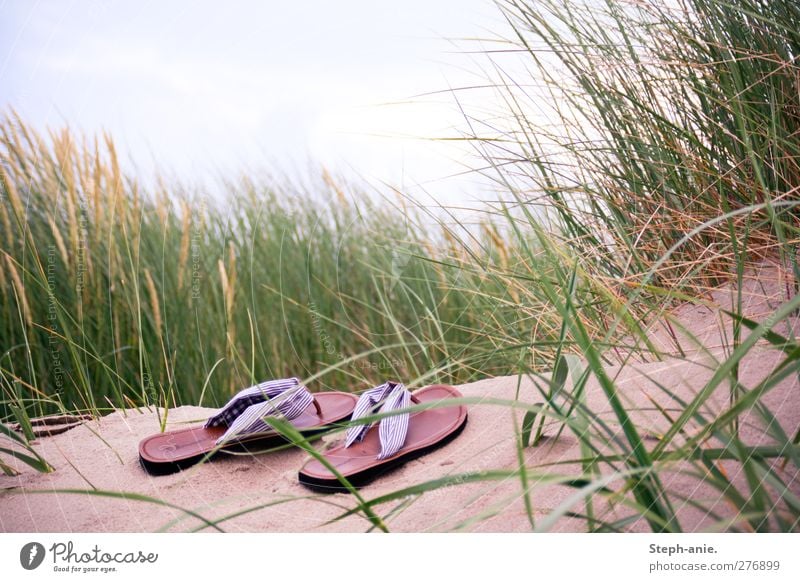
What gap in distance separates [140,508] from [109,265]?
0.92 metres

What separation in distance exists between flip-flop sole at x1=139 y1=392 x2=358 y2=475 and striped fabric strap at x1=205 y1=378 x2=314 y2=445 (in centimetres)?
2

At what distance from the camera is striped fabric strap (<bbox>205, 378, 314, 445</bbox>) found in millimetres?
1220

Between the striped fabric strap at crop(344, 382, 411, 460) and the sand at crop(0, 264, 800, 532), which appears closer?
the sand at crop(0, 264, 800, 532)

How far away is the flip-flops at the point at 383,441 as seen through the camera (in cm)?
111

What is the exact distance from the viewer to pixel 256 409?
1231 mm

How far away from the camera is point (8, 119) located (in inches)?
59.8

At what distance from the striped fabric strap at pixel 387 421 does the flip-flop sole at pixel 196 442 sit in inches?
2.8

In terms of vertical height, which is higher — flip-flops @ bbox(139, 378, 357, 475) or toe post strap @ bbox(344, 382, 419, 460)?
flip-flops @ bbox(139, 378, 357, 475)

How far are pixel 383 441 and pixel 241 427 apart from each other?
0.27 meters
